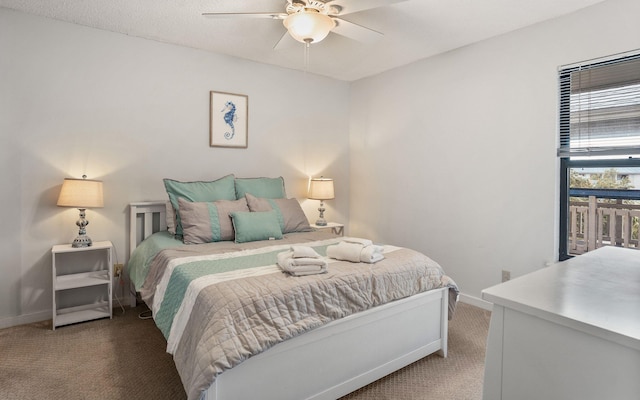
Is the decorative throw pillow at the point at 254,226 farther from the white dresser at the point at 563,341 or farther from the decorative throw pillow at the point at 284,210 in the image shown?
the white dresser at the point at 563,341

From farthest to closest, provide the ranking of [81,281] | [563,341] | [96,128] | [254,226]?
[96,128] → [254,226] → [81,281] → [563,341]

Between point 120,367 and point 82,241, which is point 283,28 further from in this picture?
point 120,367

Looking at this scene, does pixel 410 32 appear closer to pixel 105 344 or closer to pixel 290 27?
pixel 290 27

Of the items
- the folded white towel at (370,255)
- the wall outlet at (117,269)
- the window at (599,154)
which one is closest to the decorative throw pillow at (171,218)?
the wall outlet at (117,269)

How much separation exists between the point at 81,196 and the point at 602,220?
158 inches

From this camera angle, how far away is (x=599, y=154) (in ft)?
8.39

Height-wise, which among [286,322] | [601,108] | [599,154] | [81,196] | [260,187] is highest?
[601,108]

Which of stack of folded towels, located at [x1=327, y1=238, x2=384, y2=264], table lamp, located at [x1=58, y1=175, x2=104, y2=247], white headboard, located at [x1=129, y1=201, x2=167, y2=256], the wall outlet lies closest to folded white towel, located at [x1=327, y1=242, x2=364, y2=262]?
stack of folded towels, located at [x1=327, y1=238, x2=384, y2=264]

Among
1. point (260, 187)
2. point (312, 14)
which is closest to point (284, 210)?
point (260, 187)

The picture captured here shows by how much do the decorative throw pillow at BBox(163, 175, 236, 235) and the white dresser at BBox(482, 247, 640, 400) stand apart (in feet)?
8.69

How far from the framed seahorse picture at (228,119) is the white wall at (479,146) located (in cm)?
156

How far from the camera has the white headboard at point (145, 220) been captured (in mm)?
3123

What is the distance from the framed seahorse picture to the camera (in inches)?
141

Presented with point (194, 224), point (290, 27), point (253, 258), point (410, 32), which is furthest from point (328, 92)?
point (253, 258)
